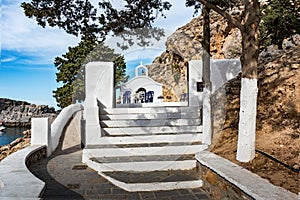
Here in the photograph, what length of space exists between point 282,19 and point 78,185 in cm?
984

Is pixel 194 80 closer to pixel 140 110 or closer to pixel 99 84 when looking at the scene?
pixel 140 110

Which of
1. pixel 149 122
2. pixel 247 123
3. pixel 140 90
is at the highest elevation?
pixel 140 90

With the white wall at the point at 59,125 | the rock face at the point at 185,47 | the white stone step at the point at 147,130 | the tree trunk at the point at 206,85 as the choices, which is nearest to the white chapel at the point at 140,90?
the rock face at the point at 185,47

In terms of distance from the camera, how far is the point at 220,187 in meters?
3.24

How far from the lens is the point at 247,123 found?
3590mm

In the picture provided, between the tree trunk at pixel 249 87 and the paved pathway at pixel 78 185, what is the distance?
2.83 ft

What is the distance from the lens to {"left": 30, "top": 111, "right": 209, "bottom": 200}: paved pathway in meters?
3.62

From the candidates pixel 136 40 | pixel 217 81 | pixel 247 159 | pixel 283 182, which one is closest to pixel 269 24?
pixel 217 81

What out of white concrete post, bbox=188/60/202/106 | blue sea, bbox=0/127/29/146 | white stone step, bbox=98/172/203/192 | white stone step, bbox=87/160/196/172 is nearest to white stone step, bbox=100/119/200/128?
white concrete post, bbox=188/60/202/106

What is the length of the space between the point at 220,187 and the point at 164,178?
3.66 ft

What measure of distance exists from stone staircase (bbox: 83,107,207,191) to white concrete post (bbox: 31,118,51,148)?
114 centimetres

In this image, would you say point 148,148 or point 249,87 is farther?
point 148,148

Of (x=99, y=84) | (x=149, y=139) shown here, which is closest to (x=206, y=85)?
(x=149, y=139)

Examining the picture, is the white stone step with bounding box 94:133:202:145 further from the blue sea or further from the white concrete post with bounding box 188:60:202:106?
the blue sea
